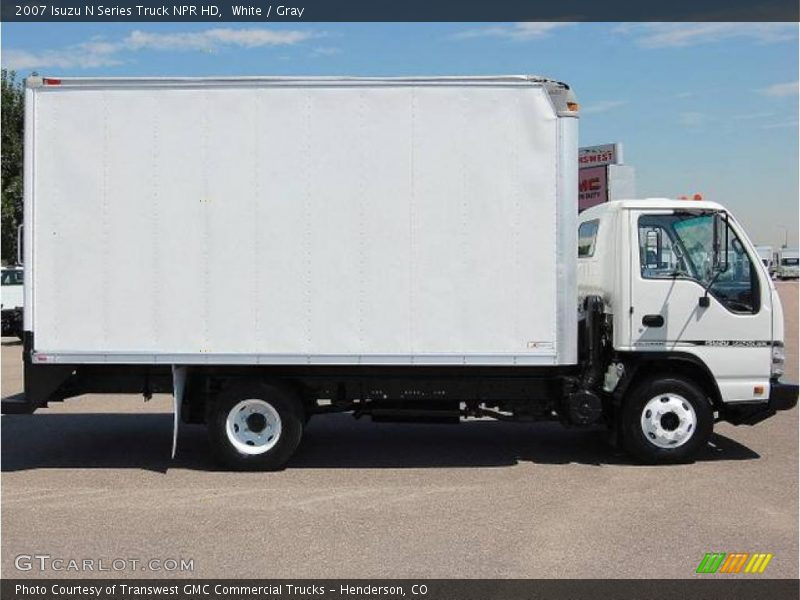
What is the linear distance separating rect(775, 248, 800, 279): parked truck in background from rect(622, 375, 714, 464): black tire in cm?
6924

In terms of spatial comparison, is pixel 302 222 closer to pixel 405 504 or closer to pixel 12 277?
pixel 405 504

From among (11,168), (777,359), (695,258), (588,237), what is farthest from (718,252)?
(11,168)

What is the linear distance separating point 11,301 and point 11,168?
8.35m

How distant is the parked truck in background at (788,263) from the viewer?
72688 mm

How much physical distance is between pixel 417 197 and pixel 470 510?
272 cm

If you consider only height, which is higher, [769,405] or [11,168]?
[11,168]

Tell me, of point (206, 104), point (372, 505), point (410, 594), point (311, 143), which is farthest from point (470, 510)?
point (206, 104)

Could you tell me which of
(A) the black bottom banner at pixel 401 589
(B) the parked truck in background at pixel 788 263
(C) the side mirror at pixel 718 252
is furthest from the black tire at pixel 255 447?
(B) the parked truck in background at pixel 788 263

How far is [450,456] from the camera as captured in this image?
8625 millimetres

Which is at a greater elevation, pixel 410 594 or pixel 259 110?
pixel 259 110

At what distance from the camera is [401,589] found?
16.4 ft

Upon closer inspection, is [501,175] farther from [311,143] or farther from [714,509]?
[714,509]

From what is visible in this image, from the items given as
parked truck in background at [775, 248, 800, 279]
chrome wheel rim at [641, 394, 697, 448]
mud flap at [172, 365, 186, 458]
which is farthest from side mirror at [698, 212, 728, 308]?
parked truck in background at [775, 248, 800, 279]

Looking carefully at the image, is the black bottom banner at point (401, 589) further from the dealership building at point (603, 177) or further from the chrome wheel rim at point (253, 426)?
the dealership building at point (603, 177)
